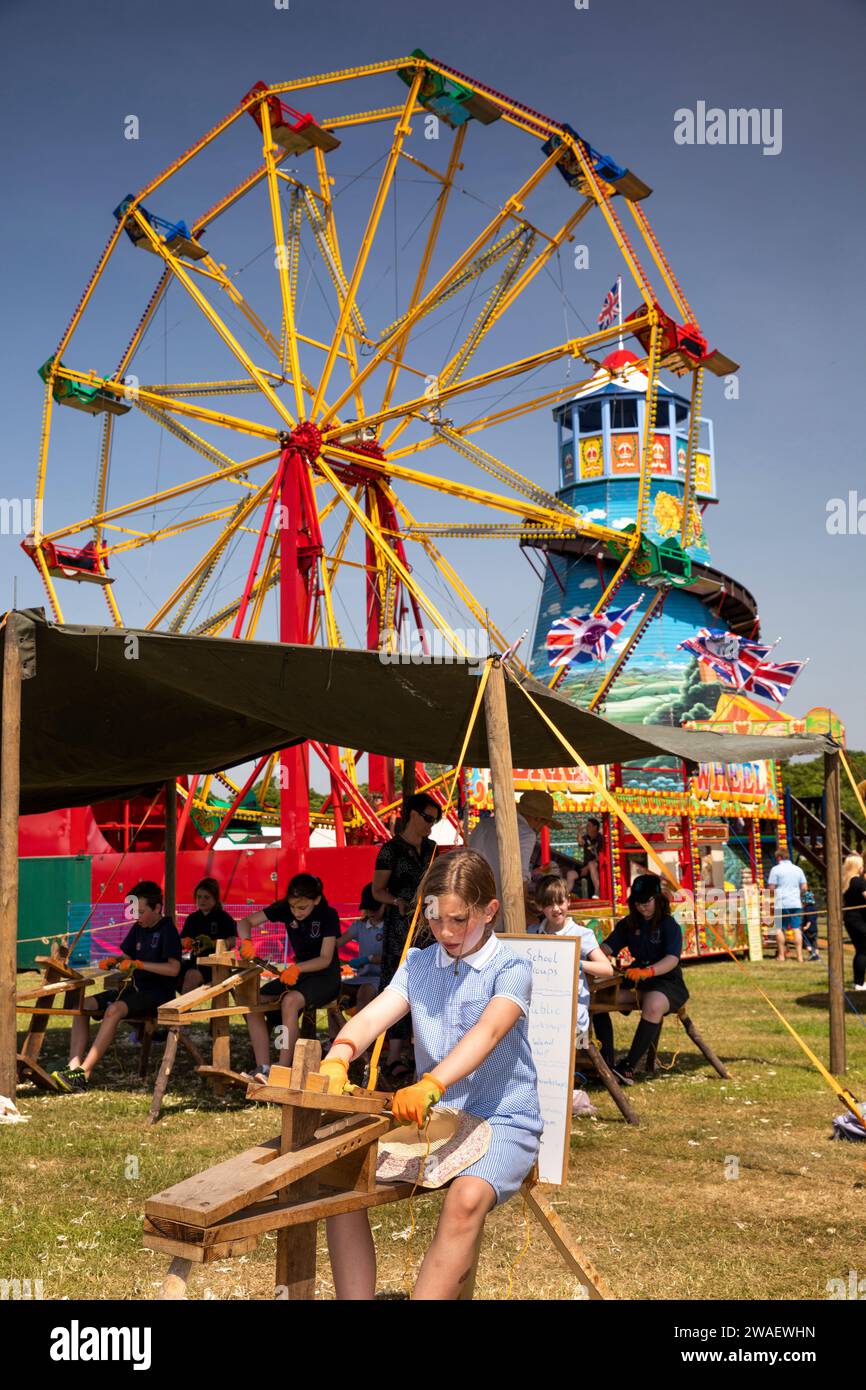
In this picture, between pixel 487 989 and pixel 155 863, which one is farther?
pixel 155 863

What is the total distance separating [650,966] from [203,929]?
3.73 metres

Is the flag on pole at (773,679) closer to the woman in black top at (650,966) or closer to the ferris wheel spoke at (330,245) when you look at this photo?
the ferris wheel spoke at (330,245)

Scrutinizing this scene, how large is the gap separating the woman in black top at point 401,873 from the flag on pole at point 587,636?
1272cm

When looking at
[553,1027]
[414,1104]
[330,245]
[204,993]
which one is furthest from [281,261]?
[414,1104]

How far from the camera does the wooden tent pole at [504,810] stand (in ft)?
21.1

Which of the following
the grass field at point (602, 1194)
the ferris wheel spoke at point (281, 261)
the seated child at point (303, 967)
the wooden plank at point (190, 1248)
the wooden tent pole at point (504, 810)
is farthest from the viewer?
the ferris wheel spoke at point (281, 261)

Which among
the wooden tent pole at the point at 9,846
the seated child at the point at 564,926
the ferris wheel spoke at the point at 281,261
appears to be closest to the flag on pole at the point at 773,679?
the ferris wheel spoke at the point at 281,261

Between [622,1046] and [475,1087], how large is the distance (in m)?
7.21

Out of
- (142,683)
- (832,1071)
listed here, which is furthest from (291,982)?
(832,1071)

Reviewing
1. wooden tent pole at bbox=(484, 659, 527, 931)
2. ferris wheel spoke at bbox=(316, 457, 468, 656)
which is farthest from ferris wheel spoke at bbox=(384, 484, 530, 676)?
wooden tent pole at bbox=(484, 659, 527, 931)

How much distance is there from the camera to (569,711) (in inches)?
311

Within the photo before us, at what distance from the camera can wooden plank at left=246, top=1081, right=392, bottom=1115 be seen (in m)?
3.00
